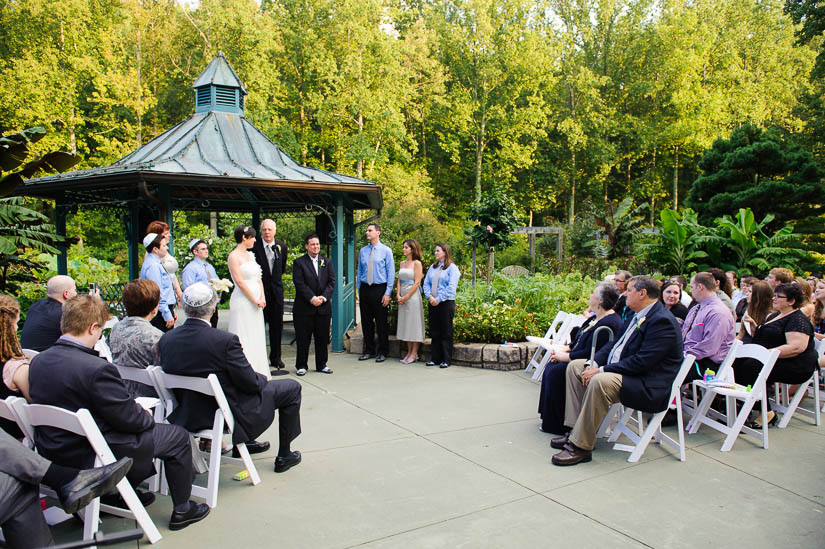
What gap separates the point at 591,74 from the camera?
30.4 metres

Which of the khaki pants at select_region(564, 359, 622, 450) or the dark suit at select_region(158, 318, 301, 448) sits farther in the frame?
the khaki pants at select_region(564, 359, 622, 450)

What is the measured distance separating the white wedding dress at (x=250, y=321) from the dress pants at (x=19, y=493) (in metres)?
3.51

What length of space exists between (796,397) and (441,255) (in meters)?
4.57

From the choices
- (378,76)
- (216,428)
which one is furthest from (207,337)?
(378,76)

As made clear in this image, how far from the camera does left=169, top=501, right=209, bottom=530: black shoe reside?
3.52 metres

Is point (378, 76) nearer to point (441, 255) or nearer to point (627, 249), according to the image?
point (627, 249)

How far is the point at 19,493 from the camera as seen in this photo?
272cm

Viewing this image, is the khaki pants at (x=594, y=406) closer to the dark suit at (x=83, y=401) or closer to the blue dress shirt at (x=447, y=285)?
the dark suit at (x=83, y=401)

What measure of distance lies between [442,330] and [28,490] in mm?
6016

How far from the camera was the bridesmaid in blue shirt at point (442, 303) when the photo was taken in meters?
8.13

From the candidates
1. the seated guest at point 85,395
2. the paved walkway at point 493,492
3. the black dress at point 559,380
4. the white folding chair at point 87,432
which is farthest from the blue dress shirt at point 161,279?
the black dress at point 559,380

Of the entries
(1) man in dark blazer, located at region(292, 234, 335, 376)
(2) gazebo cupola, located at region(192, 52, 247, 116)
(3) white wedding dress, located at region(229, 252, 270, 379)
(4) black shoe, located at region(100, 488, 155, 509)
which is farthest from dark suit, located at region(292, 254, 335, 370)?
(2) gazebo cupola, located at region(192, 52, 247, 116)

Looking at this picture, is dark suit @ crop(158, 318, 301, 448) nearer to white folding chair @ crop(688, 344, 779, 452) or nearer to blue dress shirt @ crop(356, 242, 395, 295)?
white folding chair @ crop(688, 344, 779, 452)

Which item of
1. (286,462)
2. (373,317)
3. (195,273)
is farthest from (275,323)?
(286,462)
